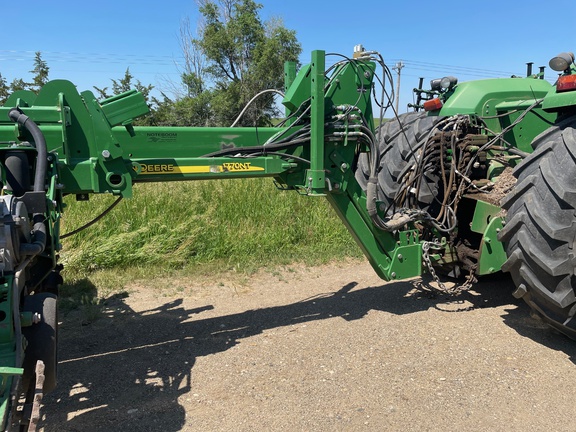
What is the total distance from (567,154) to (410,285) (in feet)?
7.33

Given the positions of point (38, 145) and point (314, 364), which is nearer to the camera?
point (38, 145)

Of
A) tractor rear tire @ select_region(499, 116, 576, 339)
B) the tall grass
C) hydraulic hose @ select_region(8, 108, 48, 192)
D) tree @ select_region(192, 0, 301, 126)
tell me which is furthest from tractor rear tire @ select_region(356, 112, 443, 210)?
tree @ select_region(192, 0, 301, 126)

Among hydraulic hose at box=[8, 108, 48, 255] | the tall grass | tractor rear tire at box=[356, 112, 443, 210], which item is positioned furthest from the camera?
the tall grass

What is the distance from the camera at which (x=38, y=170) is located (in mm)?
2625

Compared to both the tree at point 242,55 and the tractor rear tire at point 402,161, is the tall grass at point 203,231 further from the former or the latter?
the tree at point 242,55

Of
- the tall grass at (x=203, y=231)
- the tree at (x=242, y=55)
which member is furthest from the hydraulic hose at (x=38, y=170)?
the tree at (x=242, y=55)

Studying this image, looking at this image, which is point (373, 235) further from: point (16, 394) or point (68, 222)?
point (68, 222)

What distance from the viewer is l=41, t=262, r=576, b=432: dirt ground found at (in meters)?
2.82

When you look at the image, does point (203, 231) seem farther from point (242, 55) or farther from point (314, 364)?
point (242, 55)

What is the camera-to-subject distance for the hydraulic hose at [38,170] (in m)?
2.54

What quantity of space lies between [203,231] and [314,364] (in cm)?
319

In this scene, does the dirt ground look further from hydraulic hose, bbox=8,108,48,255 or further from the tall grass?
hydraulic hose, bbox=8,108,48,255

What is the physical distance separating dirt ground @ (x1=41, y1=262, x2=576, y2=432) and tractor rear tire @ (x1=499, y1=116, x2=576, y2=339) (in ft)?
1.59

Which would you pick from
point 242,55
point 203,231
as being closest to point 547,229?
point 203,231
